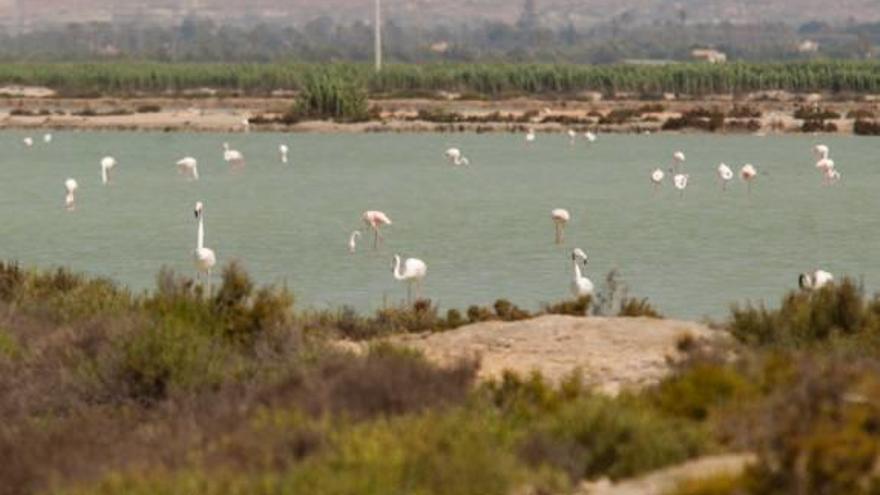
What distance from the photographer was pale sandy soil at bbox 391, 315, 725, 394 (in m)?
14.0

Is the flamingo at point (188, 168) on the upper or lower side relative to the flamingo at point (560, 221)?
lower

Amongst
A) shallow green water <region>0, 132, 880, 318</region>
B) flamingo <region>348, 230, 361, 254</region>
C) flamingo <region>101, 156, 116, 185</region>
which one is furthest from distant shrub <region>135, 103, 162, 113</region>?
flamingo <region>348, 230, 361, 254</region>

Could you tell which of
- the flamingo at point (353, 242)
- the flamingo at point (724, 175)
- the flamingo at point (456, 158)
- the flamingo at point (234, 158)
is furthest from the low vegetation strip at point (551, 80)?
the flamingo at point (353, 242)

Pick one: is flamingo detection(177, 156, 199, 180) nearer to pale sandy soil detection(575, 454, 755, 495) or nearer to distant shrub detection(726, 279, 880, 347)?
distant shrub detection(726, 279, 880, 347)

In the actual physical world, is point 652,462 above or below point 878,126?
above

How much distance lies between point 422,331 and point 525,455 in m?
7.52

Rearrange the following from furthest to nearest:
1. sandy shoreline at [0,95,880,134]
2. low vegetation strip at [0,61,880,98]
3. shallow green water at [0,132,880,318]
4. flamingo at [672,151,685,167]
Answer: low vegetation strip at [0,61,880,98] → sandy shoreline at [0,95,880,134] → flamingo at [672,151,685,167] → shallow green water at [0,132,880,318]

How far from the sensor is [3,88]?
106 metres

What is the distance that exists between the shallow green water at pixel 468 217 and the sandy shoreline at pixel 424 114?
805cm

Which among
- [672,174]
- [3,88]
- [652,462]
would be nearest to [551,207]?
[672,174]

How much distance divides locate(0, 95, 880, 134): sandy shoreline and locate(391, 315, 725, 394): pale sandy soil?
49.1 metres

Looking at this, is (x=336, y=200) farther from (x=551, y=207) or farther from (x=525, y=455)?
(x=525, y=455)

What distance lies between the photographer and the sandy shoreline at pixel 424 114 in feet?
223

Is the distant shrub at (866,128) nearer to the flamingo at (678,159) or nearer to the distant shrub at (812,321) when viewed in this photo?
the flamingo at (678,159)
